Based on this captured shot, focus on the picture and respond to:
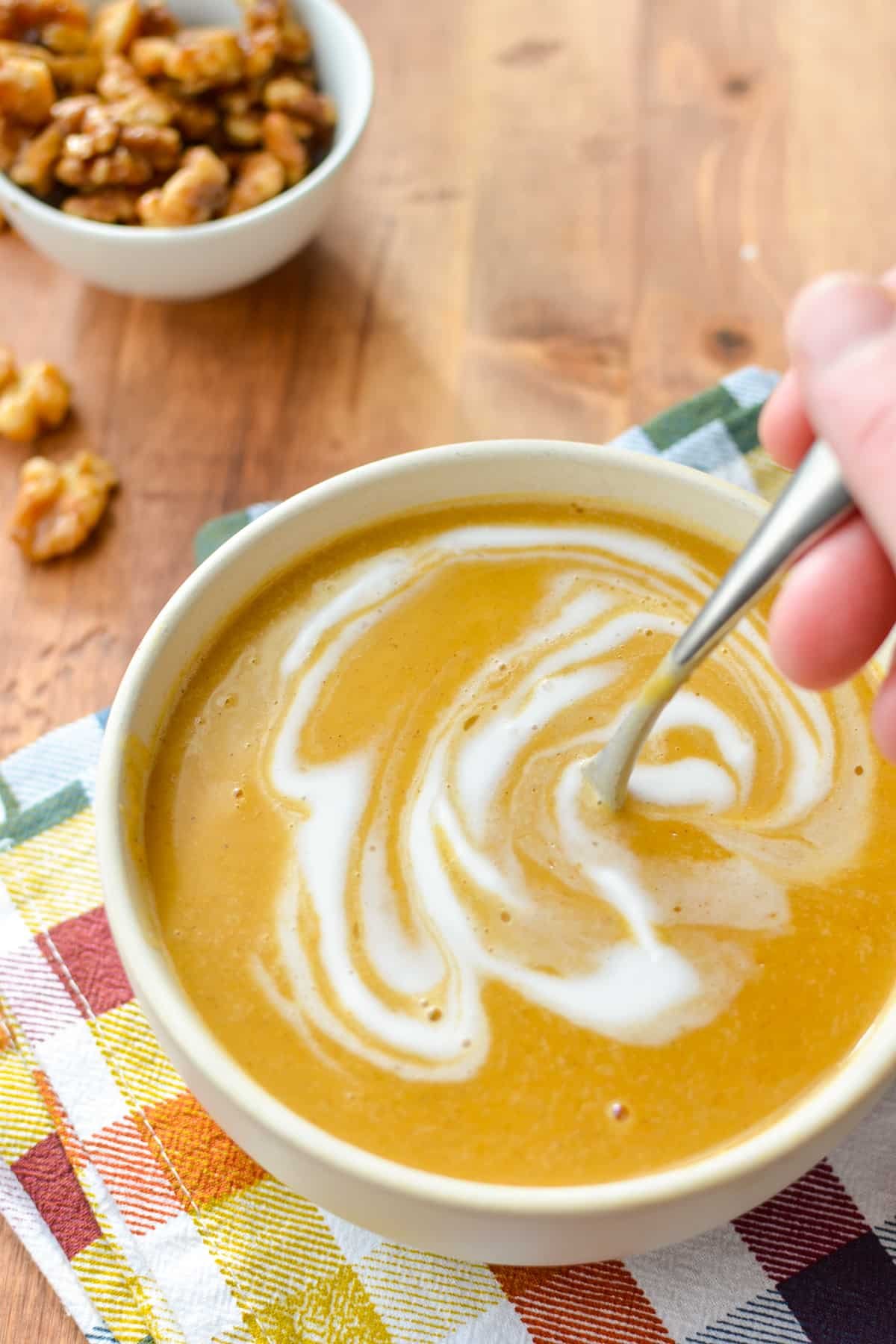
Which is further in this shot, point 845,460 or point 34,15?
point 34,15

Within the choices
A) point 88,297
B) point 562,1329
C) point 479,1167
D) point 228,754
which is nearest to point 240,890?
point 228,754

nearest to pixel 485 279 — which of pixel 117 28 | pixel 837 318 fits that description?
pixel 117 28

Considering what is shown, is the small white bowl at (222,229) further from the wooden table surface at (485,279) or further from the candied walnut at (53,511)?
the candied walnut at (53,511)

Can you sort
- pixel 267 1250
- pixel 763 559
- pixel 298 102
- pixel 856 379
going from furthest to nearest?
pixel 298 102
pixel 267 1250
pixel 763 559
pixel 856 379

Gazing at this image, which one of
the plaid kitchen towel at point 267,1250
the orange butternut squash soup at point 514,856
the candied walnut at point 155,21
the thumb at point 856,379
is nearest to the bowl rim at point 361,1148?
the orange butternut squash soup at point 514,856

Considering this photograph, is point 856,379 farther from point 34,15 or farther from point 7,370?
point 34,15

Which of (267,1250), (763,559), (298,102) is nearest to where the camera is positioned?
(763,559)

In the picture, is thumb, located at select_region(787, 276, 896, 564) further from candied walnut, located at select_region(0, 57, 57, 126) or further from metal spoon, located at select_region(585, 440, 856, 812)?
candied walnut, located at select_region(0, 57, 57, 126)
